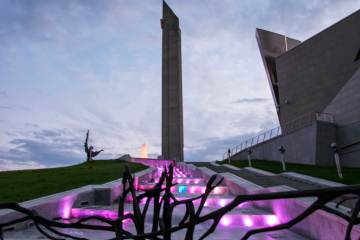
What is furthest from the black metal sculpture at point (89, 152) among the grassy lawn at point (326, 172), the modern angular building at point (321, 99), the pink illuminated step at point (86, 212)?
the pink illuminated step at point (86, 212)

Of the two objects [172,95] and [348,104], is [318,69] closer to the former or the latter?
[348,104]

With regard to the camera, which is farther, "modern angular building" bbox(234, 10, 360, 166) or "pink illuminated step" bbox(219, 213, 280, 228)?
"modern angular building" bbox(234, 10, 360, 166)

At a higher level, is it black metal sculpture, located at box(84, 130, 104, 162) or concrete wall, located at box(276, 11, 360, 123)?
concrete wall, located at box(276, 11, 360, 123)

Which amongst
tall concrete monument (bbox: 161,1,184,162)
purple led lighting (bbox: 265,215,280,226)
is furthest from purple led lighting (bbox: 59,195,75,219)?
tall concrete monument (bbox: 161,1,184,162)

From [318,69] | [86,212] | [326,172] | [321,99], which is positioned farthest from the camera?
[318,69]

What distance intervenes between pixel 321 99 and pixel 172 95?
51.6 ft

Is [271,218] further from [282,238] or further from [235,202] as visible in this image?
[235,202]

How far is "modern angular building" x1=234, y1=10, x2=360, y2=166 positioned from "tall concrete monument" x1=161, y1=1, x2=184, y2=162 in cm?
730

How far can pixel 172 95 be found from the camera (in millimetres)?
37000

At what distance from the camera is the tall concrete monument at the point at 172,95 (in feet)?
118

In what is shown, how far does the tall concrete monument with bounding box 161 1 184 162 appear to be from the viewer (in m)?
36.0

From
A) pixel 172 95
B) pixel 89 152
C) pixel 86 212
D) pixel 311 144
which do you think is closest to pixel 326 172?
pixel 311 144

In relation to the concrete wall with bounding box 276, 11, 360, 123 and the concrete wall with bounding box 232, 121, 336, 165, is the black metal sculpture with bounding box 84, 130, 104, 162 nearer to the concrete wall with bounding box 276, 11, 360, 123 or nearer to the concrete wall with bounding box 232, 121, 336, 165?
the concrete wall with bounding box 232, 121, 336, 165

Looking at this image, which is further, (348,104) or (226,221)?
(348,104)
